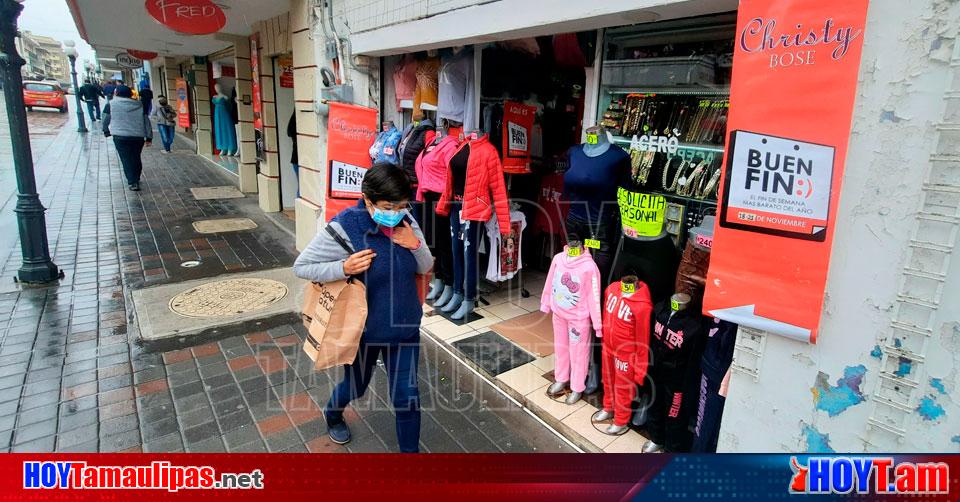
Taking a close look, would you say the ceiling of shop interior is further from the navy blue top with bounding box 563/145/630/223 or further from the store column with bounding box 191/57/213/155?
the navy blue top with bounding box 563/145/630/223

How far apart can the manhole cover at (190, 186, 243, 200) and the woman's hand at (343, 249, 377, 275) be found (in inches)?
347

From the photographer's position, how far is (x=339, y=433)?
10.2ft

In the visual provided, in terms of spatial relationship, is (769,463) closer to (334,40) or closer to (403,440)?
(403,440)

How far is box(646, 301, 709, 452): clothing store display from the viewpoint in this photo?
2854 mm

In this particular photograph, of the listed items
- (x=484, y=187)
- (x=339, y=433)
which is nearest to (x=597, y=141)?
(x=484, y=187)

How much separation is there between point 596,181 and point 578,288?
2.60 feet

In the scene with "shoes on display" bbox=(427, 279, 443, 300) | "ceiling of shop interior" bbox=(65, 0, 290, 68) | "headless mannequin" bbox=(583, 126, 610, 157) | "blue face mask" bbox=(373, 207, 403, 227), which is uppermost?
"ceiling of shop interior" bbox=(65, 0, 290, 68)

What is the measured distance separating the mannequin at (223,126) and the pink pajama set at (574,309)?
12.3 meters

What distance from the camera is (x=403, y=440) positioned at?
278cm

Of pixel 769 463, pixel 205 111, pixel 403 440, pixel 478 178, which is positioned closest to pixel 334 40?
pixel 478 178

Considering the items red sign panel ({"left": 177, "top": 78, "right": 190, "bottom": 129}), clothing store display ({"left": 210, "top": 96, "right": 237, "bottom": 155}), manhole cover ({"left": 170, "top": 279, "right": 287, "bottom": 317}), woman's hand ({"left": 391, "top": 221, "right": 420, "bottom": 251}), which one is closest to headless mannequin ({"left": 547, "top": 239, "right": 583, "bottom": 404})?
woman's hand ({"left": 391, "top": 221, "right": 420, "bottom": 251})

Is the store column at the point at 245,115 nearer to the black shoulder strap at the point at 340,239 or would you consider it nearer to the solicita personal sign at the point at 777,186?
the black shoulder strap at the point at 340,239

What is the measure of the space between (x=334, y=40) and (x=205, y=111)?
11079 millimetres

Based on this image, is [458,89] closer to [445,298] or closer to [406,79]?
[406,79]
